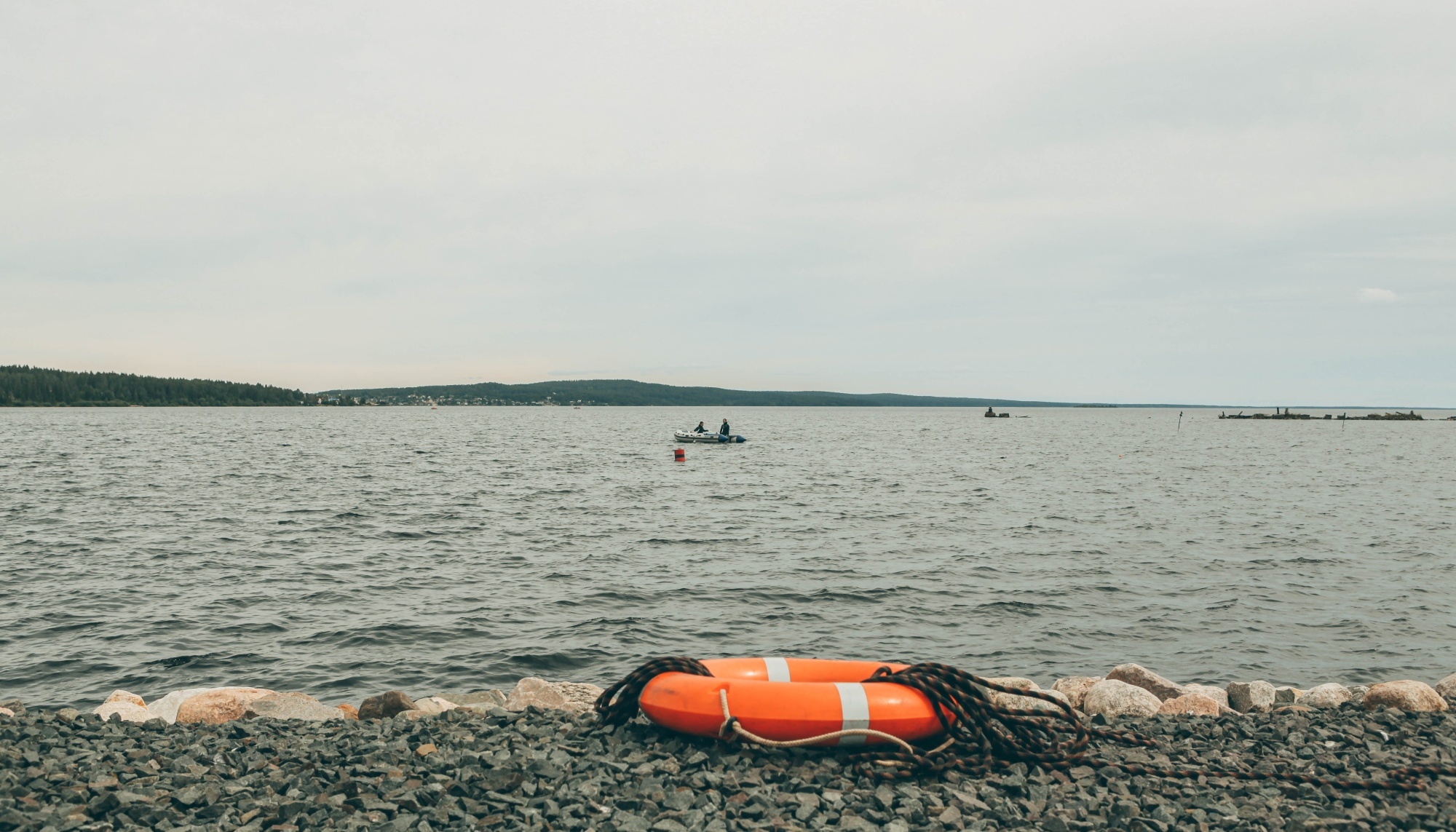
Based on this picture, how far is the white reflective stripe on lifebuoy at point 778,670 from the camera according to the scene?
800cm

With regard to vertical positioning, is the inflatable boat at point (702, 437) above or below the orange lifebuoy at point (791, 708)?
below

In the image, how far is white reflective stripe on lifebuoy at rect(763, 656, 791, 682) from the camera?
8.00 m

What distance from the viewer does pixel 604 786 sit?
610 centimetres

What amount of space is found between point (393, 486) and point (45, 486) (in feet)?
46.3

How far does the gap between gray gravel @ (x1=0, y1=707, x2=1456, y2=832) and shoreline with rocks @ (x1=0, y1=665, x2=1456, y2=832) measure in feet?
0.06

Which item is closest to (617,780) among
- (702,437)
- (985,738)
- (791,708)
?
(791,708)

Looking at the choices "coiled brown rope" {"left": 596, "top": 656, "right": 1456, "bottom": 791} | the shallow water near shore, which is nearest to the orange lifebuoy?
"coiled brown rope" {"left": 596, "top": 656, "right": 1456, "bottom": 791}

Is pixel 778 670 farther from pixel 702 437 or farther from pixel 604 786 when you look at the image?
pixel 702 437

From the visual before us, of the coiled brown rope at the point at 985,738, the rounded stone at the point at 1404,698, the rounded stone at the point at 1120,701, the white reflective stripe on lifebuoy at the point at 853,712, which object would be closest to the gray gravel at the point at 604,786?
the coiled brown rope at the point at 985,738

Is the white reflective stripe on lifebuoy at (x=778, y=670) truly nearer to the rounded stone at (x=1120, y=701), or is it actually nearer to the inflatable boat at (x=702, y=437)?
the rounded stone at (x=1120, y=701)

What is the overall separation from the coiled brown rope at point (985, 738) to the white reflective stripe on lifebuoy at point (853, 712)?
14 centimetres

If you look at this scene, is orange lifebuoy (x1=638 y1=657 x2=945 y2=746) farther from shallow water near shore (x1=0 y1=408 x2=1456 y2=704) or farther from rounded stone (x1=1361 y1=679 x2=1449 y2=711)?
shallow water near shore (x1=0 y1=408 x2=1456 y2=704)

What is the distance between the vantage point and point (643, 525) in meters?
27.1

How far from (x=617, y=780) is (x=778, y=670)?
89.1 inches
